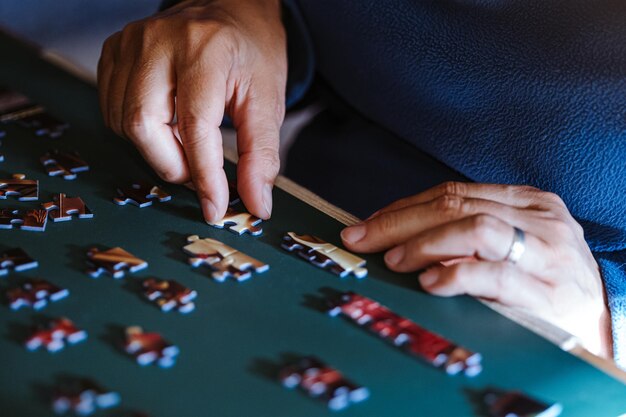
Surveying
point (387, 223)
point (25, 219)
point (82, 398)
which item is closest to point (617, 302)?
point (387, 223)

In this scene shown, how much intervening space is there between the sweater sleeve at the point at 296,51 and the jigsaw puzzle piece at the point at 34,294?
A: 0.84 m

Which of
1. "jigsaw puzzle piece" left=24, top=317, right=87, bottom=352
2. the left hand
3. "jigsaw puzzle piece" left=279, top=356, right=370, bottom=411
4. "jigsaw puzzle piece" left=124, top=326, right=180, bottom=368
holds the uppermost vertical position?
the left hand

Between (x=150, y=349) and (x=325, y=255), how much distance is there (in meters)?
0.29

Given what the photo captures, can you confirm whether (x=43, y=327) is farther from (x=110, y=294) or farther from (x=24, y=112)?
(x=24, y=112)

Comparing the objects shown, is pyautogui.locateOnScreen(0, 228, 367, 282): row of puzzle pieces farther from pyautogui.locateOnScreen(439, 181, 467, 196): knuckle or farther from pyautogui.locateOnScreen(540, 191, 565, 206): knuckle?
pyautogui.locateOnScreen(540, 191, 565, 206): knuckle

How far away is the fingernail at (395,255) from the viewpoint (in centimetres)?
102

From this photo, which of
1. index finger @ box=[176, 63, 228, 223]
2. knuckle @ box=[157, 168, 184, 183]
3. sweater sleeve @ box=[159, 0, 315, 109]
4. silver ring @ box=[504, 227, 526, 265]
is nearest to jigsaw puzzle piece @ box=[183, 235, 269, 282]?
index finger @ box=[176, 63, 228, 223]

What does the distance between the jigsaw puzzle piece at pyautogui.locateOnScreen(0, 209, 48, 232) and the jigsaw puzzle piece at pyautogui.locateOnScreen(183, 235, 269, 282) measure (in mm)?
223

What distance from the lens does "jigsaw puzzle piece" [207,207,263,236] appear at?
112cm

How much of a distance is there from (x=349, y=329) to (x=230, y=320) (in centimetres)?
14

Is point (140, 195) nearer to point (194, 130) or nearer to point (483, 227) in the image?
point (194, 130)

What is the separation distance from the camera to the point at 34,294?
923 millimetres

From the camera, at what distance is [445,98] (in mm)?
1409

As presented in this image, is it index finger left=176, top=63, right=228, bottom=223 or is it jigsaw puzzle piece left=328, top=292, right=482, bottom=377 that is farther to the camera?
index finger left=176, top=63, right=228, bottom=223
